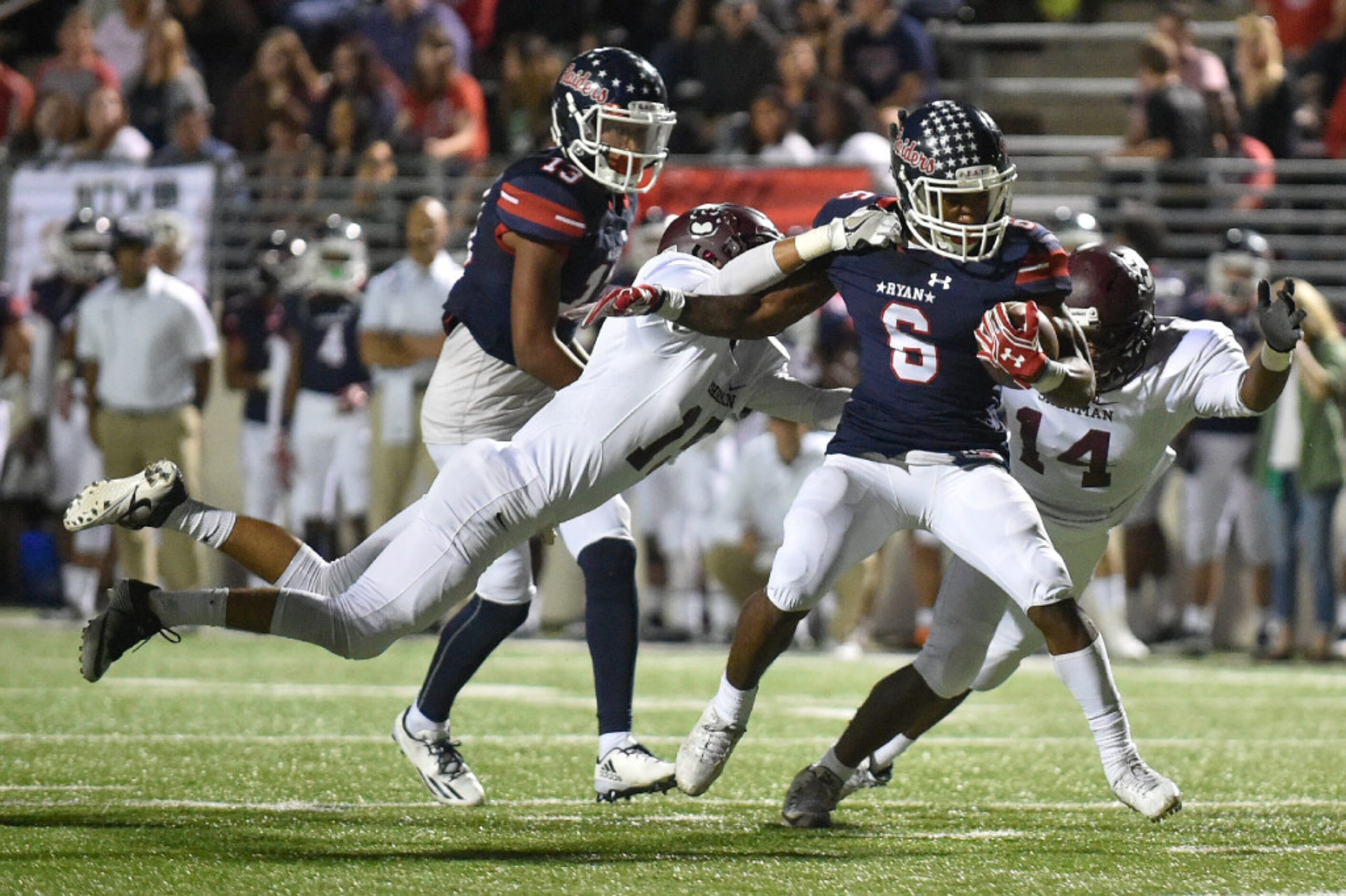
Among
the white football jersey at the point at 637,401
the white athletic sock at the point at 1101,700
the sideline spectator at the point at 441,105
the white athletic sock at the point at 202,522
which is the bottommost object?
the sideline spectator at the point at 441,105

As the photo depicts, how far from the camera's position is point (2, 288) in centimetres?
1020

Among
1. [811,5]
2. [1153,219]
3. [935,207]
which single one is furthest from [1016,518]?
[811,5]

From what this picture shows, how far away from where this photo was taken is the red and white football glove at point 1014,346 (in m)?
4.11

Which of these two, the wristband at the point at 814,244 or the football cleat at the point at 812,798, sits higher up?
the wristband at the point at 814,244

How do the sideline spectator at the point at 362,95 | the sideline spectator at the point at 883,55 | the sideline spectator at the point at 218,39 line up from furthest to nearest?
1. the sideline spectator at the point at 218,39
2. the sideline spectator at the point at 362,95
3. the sideline spectator at the point at 883,55

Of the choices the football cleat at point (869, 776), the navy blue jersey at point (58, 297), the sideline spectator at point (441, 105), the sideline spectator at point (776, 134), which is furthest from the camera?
the sideline spectator at point (441, 105)

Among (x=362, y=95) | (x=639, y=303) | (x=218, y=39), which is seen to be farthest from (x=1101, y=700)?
(x=218, y=39)

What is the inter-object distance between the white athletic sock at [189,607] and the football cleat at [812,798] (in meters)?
1.33

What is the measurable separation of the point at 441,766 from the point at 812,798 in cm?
92

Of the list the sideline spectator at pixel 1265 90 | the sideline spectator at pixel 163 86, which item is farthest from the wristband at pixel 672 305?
the sideline spectator at pixel 163 86

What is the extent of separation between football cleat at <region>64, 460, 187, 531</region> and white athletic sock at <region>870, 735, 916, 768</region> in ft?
5.85

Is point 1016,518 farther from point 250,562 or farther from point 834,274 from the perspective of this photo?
point 250,562

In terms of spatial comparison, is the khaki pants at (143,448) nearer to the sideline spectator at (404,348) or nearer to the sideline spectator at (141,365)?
the sideline spectator at (141,365)

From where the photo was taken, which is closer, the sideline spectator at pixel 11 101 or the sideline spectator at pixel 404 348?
the sideline spectator at pixel 404 348
